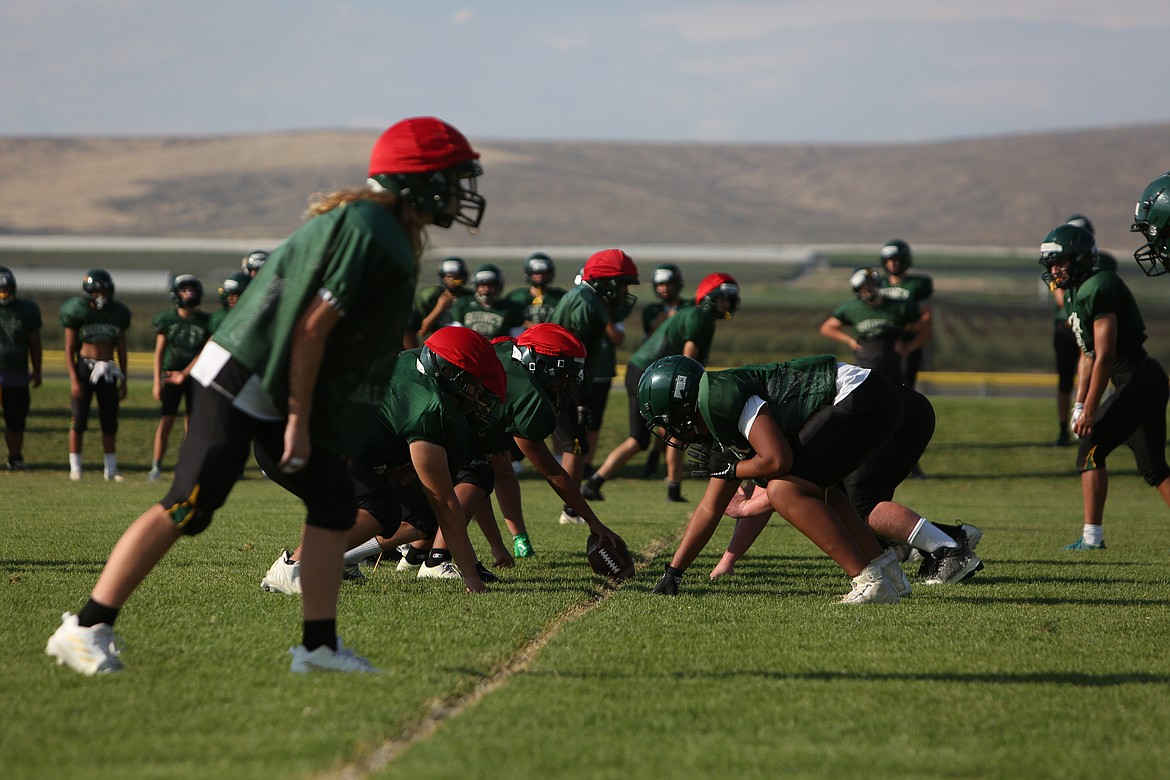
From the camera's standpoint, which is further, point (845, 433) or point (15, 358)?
point (15, 358)

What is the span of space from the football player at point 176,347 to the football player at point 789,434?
822cm

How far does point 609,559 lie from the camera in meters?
7.05

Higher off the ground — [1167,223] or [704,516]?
[1167,223]

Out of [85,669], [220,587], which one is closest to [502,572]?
[220,587]

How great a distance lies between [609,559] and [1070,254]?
13.0 ft

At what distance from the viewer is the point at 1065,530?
10.5 meters

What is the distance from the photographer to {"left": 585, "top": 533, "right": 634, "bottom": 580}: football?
7012mm

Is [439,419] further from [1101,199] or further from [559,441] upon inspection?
[1101,199]

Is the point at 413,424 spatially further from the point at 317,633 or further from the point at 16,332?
the point at 16,332

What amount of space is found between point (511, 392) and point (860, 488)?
2064 millimetres

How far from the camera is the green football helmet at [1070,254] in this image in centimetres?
856

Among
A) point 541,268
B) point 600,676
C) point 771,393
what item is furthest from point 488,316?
point 600,676

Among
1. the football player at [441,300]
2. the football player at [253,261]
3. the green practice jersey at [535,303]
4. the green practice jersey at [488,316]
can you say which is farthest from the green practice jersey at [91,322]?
the green practice jersey at [535,303]

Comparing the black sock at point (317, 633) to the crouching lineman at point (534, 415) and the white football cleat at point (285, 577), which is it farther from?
the crouching lineman at point (534, 415)
